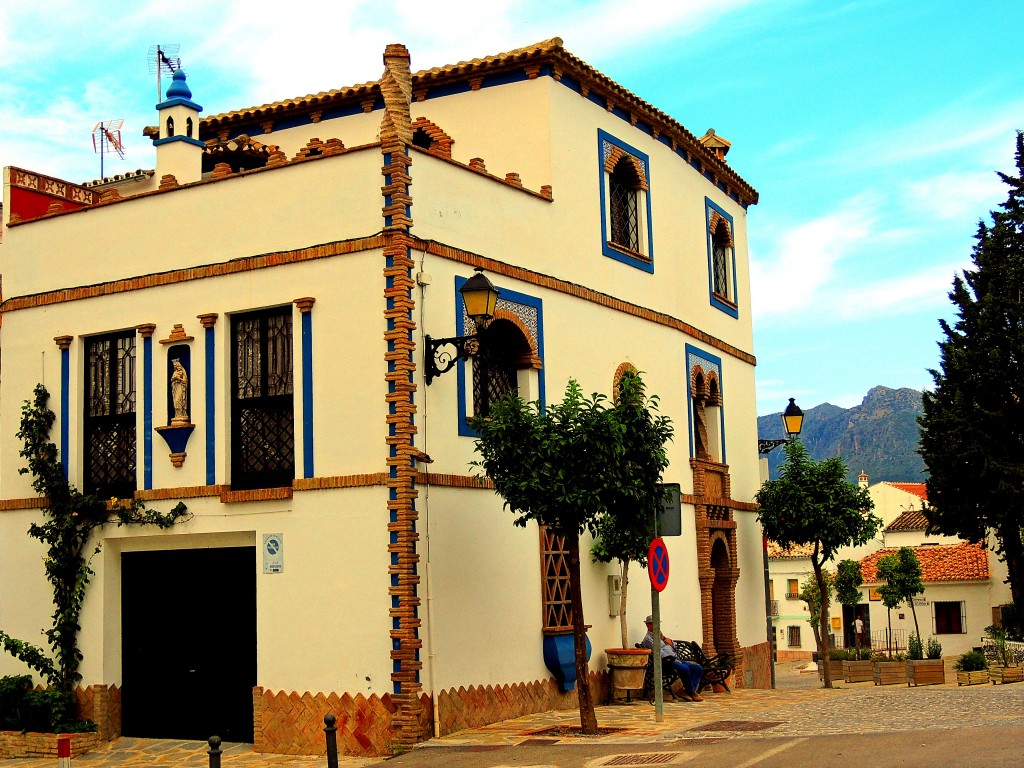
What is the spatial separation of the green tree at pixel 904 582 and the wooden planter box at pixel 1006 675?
25923mm

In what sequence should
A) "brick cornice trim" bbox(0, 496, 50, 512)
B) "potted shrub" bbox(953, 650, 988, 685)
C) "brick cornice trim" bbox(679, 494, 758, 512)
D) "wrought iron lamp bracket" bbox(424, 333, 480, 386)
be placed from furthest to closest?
"potted shrub" bbox(953, 650, 988, 685)
"brick cornice trim" bbox(679, 494, 758, 512)
"brick cornice trim" bbox(0, 496, 50, 512)
"wrought iron lamp bracket" bbox(424, 333, 480, 386)

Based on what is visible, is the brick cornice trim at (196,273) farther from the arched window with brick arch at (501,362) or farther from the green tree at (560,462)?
the green tree at (560,462)

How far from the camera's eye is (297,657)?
14156 mm

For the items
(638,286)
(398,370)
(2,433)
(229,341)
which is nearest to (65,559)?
(2,433)

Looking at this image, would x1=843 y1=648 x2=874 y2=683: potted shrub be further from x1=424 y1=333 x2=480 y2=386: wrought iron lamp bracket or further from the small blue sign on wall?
the small blue sign on wall

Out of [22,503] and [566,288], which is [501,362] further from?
[22,503]

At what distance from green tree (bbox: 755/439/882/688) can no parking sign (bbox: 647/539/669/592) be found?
884cm

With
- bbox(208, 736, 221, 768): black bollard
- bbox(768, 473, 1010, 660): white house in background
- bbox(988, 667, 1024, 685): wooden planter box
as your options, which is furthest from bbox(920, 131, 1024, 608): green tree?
bbox(208, 736, 221, 768): black bollard

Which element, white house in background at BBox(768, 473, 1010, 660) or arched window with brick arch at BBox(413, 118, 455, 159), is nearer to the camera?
arched window with brick arch at BBox(413, 118, 455, 159)

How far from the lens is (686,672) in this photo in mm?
17547

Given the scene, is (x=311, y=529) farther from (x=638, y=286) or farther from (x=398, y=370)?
(x=638, y=286)

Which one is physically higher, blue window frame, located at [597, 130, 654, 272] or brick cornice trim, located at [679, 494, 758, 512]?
blue window frame, located at [597, 130, 654, 272]

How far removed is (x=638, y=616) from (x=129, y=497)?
24.1 ft

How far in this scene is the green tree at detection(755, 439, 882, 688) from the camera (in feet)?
72.7
